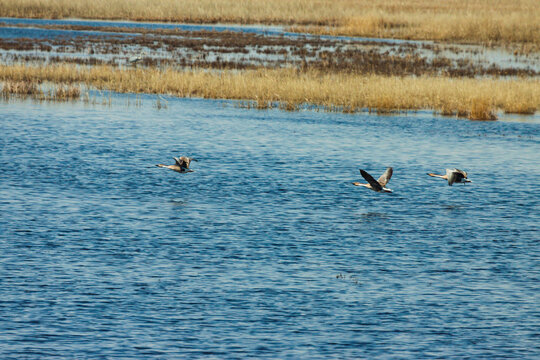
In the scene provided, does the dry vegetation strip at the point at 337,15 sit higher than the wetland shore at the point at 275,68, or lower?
higher

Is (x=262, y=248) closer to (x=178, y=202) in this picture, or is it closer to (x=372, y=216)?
(x=372, y=216)

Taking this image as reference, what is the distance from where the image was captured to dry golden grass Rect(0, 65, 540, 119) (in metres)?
32.9

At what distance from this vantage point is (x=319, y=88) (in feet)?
111

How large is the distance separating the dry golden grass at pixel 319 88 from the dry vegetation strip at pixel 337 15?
2467 cm

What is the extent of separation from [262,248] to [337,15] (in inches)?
2457

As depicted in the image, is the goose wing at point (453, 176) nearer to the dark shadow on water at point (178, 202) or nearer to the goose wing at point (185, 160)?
the goose wing at point (185, 160)

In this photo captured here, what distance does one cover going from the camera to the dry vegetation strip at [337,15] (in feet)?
197

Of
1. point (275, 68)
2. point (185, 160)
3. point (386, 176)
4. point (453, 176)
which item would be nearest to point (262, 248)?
point (386, 176)

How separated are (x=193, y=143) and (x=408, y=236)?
1180 centimetres

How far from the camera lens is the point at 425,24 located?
212 ft

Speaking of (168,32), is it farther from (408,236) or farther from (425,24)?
(408,236)

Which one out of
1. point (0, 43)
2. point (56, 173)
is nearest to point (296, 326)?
point (56, 173)

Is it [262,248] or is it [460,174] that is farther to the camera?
[460,174]

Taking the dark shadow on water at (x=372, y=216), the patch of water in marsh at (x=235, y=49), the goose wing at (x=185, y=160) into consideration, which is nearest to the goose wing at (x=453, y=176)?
the dark shadow on water at (x=372, y=216)
